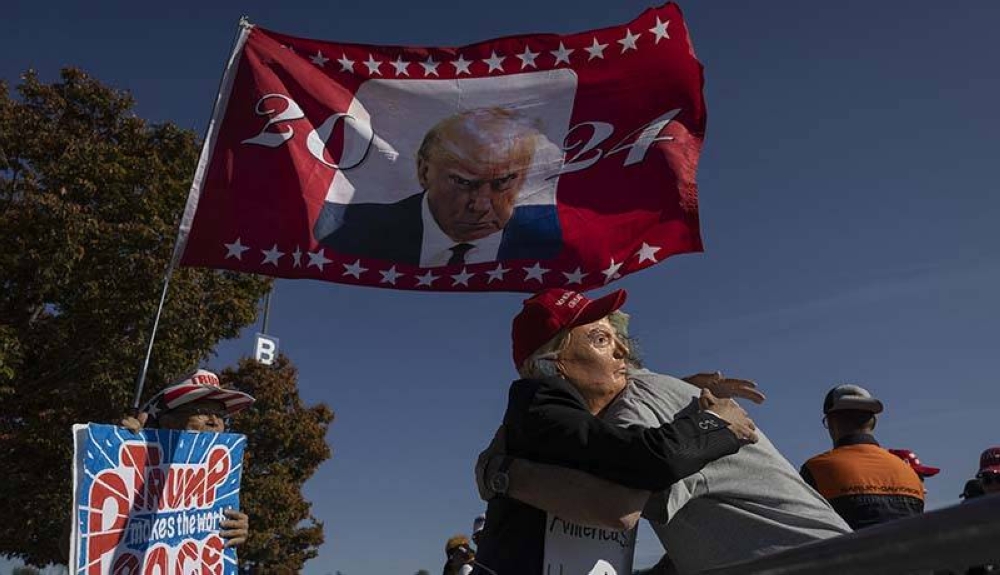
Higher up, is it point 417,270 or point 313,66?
point 313,66

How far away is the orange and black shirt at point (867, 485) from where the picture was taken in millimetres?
4589

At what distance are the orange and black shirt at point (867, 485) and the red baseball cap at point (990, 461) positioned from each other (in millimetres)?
1120

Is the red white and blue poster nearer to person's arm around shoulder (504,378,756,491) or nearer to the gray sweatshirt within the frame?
person's arm around shoulder (504,378,756,491)

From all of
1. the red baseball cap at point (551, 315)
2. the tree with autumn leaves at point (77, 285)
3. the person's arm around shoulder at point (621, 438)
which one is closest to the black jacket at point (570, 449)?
the person's arm around shoulder at point (621, 438)

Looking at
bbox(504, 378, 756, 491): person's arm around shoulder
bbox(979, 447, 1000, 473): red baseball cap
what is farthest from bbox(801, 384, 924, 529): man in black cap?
bbox(504, 378, 756, 491): person's arm around shoulder

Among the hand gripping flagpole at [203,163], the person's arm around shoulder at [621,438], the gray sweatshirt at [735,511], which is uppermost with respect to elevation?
the hand gripping flagpole at [203,163]

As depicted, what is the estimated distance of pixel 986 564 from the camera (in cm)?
99

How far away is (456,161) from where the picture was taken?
623 cm

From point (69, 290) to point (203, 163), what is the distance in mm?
9439

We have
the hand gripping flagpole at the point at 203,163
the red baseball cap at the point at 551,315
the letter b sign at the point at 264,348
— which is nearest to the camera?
the red baseball cap at the point at 551,315

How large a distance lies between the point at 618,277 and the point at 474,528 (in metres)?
4.64

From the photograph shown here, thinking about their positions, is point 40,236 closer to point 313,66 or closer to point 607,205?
point 313,66

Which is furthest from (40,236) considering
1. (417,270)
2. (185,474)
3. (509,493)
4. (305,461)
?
(305,461)

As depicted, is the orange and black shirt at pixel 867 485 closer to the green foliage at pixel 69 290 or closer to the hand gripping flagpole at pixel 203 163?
the hand gripping flagpole at pixel 203 163
